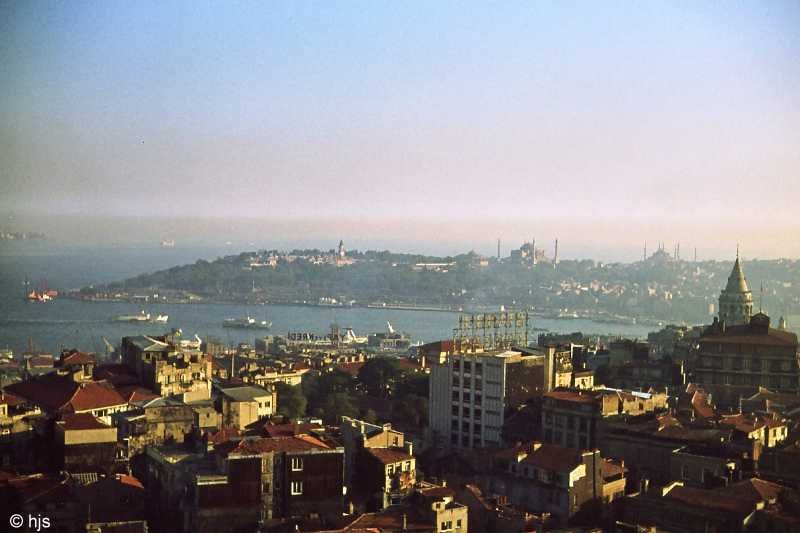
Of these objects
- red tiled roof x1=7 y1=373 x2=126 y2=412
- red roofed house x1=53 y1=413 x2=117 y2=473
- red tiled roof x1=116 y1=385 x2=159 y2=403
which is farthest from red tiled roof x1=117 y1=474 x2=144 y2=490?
red tiled roof x1=116 y1=385 x2=159 y2=403

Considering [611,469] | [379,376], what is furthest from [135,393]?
[611,469]

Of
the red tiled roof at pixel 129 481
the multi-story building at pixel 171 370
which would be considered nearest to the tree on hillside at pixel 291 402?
the multi-story building at pixel 171 370

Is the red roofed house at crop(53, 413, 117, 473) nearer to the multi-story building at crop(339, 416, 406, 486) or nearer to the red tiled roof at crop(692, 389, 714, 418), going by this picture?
the multi-story building at crop(339, 416, 406, 486)

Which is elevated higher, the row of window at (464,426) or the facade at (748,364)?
the facade at (748,364)

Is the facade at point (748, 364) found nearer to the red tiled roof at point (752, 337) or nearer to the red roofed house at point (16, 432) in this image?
the red tiled roof at point (752, 337)

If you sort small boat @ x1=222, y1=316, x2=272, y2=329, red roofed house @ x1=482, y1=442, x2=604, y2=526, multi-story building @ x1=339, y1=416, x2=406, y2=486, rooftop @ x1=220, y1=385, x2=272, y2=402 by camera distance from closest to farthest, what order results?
red roofed house @ x1=482, y1=442, x2=604, y2=526 → multi-story building @ x1=339, y1=416, x2=406, y2=486 → rooftop @ x1=220, y1=385, x2=272, y2=402 → small boat @ x1=222, y1=316, x2=272, y2=329

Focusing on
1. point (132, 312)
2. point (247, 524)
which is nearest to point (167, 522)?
point (247, 524)

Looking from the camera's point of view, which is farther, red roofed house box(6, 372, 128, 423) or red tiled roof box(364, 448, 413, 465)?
red roofed house box(6, 372, 128, 423)
